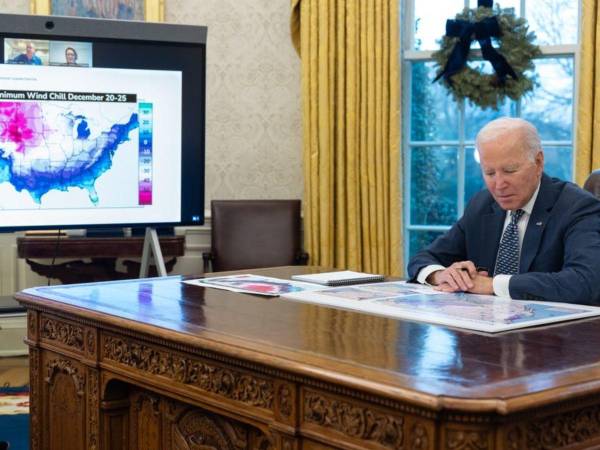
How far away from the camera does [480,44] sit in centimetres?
519

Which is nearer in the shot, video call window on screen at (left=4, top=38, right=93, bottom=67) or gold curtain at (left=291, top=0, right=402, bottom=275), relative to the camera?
video call window on screen at (left=4, top=38, right=93, bottom=67)

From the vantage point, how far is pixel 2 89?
3.57 m

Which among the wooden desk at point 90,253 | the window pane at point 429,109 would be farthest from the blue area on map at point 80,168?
the window pane at point 429,109

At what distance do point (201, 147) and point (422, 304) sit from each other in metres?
1.91

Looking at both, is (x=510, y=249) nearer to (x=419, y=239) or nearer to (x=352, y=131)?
(x=352, y=131)

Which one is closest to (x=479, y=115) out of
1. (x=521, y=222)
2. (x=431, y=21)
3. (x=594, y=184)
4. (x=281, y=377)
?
(x=431, y=21)

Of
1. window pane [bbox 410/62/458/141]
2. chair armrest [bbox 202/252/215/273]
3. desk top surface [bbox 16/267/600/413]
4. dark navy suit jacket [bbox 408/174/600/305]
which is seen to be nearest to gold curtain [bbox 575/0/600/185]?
window pane [bbox 410/62/458/141]

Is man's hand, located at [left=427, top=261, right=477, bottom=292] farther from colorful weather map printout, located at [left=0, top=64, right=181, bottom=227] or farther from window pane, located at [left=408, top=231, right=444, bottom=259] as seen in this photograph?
window pane, located at [left=408, top=231, right=444, bottom=259]

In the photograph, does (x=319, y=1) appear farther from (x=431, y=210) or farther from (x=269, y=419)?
(x=269, y=419)

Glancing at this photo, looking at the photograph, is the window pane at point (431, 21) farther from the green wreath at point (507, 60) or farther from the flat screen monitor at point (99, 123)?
the flat screen monitor at point (99, 123)

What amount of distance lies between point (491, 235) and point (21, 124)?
1889 millimetres

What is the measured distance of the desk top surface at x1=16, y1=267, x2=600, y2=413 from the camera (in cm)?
144

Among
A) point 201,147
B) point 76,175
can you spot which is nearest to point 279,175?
point 201,147

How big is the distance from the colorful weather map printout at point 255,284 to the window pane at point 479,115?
2.86 metres
